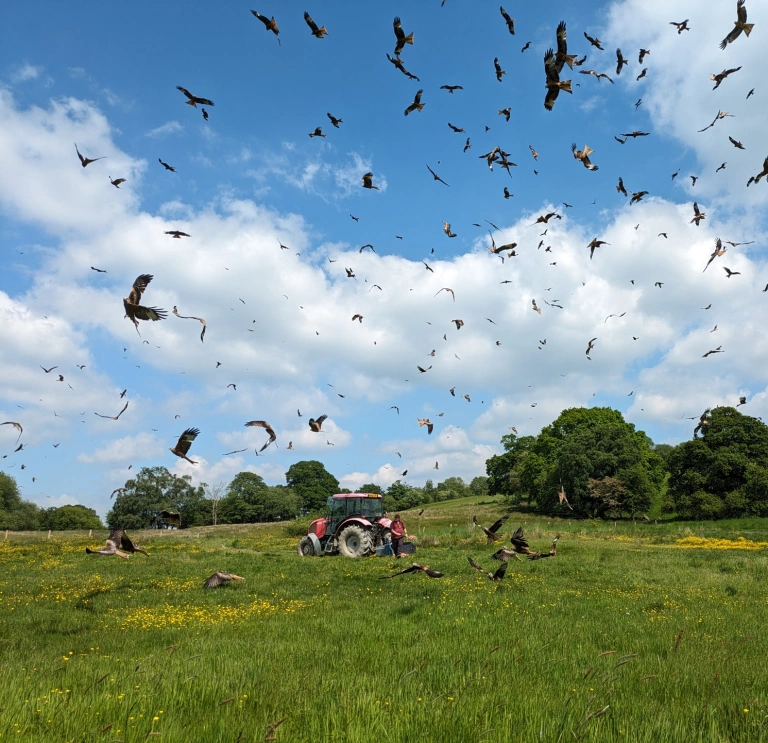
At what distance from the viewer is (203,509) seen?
282ft

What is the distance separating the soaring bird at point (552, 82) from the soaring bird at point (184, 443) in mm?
9441

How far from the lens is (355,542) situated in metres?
25.1

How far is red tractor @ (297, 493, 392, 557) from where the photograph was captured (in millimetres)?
25078

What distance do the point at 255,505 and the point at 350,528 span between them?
249 feet

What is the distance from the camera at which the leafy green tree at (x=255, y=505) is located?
96.1 metres

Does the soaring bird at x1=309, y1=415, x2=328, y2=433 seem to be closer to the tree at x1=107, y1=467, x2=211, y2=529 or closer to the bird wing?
the bird wing

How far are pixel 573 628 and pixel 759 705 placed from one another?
446cm

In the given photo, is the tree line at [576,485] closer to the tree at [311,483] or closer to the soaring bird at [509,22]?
the tree at [311,483]

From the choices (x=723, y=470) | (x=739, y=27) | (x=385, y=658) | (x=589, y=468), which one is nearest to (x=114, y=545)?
(x=385, y=658)

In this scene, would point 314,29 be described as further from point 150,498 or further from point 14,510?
point 14,510

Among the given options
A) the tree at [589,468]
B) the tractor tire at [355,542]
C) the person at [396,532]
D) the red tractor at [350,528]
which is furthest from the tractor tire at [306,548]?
the tree at [589,468]

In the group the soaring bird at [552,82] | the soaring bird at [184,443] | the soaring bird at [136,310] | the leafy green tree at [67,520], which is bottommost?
the leafy green tree at [67,520]

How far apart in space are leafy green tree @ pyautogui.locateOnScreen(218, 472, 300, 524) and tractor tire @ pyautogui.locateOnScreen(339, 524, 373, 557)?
245 feet

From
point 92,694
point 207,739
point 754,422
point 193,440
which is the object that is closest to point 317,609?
point 193,440
